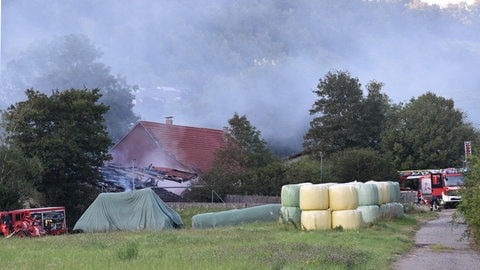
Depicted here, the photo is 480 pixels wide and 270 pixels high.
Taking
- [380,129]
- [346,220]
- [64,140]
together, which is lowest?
[346,220]

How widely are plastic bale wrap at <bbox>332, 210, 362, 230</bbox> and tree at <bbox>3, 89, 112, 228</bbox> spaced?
2329cm

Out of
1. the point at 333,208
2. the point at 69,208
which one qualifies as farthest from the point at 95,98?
the point at 333,208

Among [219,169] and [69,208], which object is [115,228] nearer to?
[69,208]

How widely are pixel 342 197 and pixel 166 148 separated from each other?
113ft

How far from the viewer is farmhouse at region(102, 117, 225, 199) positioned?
4916 centimetres

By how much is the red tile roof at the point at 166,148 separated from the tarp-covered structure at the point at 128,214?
1998 centimetres

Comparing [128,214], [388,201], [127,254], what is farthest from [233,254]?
[128,214]

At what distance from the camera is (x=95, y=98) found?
4347cm

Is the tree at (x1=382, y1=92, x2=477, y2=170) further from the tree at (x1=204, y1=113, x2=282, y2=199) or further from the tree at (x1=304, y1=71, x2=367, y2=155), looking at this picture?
the tree at (x1=204, y1=113, x2=282, y2=199)

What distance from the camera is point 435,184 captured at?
49.5m

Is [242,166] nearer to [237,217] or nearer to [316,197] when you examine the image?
[237,217]

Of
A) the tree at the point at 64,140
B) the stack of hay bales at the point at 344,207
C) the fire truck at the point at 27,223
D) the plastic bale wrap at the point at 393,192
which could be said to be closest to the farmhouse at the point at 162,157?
the tree at the point at 64,140

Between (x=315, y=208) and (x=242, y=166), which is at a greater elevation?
(x=242, y=166)

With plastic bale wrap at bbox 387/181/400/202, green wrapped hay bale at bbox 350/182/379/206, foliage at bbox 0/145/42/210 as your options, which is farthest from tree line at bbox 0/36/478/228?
green wrapped hay bale at bbox 350/182/379/206
